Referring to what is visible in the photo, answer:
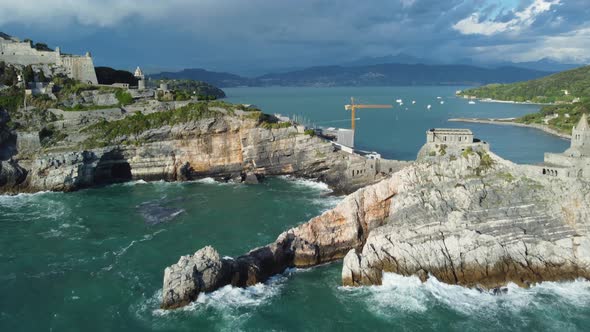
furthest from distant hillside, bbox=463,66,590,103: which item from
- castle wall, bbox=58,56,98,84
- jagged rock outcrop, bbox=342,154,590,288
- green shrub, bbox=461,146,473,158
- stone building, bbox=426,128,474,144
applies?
castle wall, bbox=58,56,98,84

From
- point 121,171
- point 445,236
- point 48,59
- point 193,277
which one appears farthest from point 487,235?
point 48,59

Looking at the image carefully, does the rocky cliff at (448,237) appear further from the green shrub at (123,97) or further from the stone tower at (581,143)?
the green shrub at (123,97)

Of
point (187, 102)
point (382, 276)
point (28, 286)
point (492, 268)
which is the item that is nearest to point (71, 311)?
point (28, 286)

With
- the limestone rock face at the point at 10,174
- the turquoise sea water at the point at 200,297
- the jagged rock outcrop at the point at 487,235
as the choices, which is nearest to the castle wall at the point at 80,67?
the limestone rock face at the point at 10,174

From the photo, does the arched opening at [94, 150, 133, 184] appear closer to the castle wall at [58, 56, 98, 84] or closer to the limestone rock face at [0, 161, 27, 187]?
→ the limestone rock face at [0, 161, 27, 187]

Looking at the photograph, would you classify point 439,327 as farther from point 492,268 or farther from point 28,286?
point 28,286

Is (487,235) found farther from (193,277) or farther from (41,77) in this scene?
(41,77)
